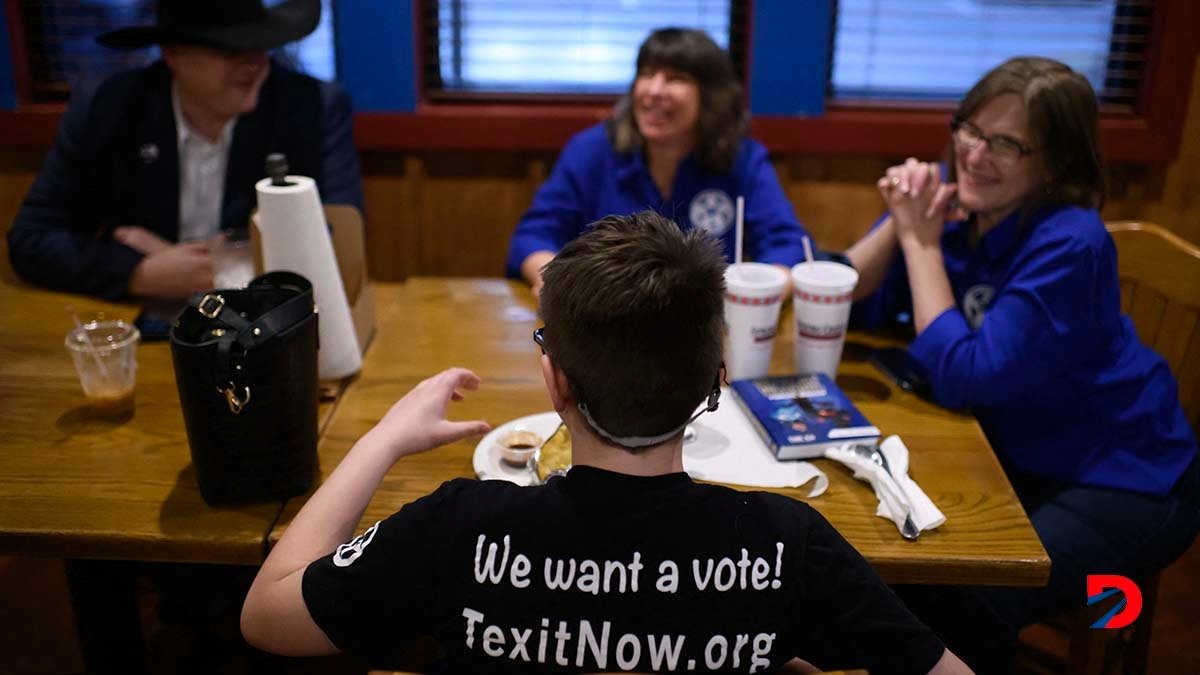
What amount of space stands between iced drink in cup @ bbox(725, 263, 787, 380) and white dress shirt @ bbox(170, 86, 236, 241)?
1.33 metres

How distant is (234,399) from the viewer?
130cm

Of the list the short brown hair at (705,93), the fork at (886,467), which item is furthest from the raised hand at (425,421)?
the short brown hair at (705,93)

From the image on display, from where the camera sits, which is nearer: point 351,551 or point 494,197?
point 351,551

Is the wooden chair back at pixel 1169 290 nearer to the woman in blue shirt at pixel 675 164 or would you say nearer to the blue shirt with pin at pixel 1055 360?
the blue shirt with pin at pixel 1055 360

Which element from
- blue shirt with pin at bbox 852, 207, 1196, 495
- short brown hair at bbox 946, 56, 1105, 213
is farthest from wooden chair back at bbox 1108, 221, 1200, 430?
short brown hair at bbox 946, 56, 1105, 213

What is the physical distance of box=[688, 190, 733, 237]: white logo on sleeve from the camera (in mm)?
2471

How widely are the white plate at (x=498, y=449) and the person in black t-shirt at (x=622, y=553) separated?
1.15 feet

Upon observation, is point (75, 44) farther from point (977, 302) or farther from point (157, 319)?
point (977, 302)

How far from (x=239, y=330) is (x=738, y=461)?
68 cm

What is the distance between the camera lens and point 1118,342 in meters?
1.83

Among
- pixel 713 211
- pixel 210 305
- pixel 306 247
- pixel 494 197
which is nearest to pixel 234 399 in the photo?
pixel 210 305

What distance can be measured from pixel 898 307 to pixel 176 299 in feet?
4.52

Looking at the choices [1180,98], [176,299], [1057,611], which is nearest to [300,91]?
[176,299]

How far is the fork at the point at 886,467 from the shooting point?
1.32 m
